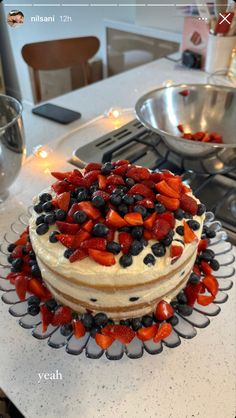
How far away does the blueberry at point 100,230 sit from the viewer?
0.56 m

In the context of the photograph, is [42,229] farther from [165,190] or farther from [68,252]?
[165,190]

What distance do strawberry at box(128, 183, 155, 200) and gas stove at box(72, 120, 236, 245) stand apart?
27cm

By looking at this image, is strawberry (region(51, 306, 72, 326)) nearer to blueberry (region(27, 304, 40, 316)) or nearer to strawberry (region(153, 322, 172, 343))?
blueberry (region(27, 304, 40, 316))

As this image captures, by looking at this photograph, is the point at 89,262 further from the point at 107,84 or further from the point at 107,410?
the point at 107,84

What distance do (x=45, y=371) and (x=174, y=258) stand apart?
0.27 meters

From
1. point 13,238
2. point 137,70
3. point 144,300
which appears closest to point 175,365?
point 144,300

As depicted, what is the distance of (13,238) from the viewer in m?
0.79

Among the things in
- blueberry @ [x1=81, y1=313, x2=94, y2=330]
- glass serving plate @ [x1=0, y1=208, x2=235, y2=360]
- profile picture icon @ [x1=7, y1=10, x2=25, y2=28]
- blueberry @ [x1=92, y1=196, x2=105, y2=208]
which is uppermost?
profile picture icon @ [x1=7, y1=10, x2=25, y2=28]

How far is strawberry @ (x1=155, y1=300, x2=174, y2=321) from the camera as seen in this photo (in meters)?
0.61

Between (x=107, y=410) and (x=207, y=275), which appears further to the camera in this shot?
(x=207, y=275)

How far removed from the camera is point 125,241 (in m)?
0.56

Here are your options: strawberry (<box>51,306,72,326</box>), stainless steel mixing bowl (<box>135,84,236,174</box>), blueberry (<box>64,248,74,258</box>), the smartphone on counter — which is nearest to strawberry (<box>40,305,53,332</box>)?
strawberry (<box>51,306,72,326</box>)

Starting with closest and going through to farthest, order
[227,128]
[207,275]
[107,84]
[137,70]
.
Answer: [207,275] < [227,128] < [107,84] < [137,70]

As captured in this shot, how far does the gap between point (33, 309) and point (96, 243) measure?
178 mm
